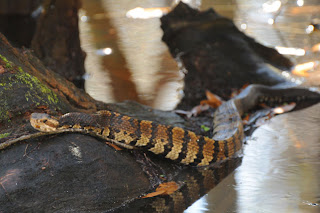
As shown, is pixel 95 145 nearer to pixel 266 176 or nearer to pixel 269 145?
pixel 266 176

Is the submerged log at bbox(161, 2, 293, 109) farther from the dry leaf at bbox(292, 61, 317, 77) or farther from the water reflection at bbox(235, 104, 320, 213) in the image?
the water reflection at bbox(235, 104, 320, 213)

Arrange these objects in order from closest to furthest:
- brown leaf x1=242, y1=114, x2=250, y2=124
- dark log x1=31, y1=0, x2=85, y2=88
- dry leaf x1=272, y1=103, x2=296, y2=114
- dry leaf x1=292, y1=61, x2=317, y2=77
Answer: brown leaf x1=242, y1=114, x2=250, y2=124
dry leaf x1=272, y1=103, x2=296, y2=114
dark log x1=31, y1=0, x2=85, y2=88
dry leaf x1=292, y1=61, x2=317, y2=77

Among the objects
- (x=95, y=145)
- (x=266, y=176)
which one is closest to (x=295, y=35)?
(x=266, y=176)

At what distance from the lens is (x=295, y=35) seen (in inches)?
489

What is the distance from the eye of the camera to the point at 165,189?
495cm

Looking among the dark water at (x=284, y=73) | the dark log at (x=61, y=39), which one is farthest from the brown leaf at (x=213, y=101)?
the dark log at (x=61, y=39)

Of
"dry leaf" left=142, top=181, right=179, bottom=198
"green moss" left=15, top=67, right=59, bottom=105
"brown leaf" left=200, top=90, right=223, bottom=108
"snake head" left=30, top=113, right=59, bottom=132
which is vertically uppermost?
"green moss" left=15, top=67, right=59, bottom=105

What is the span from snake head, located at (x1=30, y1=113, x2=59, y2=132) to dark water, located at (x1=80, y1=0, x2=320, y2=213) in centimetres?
170

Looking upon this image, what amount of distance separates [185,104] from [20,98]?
13.0ft

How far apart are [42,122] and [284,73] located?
22.2 ft

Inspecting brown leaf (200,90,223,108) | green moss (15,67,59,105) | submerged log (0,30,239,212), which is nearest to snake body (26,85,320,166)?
submerged log (0,30,239,212)

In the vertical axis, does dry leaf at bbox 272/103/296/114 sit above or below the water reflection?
above

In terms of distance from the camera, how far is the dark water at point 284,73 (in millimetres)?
4785

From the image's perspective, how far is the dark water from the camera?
15.7 ft
